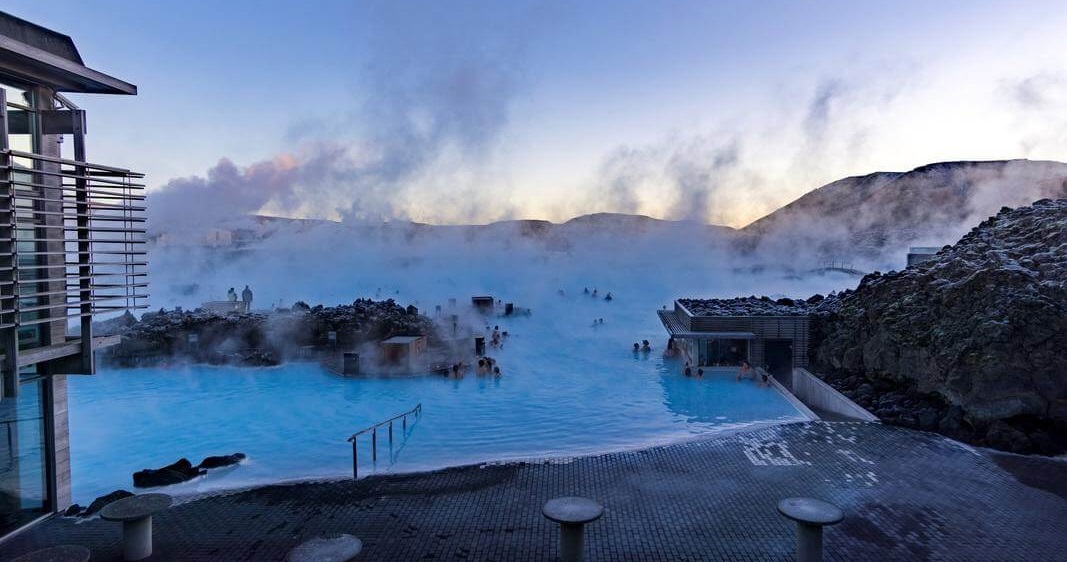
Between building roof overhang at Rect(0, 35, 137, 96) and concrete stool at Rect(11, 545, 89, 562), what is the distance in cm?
433

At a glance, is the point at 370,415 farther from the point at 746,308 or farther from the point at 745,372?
the point at 746,308

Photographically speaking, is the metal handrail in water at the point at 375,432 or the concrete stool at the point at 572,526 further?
the metal handrail in water at the point at 375,432

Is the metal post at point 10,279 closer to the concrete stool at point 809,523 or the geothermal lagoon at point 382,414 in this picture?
the geothermal lagoon at point 382,414

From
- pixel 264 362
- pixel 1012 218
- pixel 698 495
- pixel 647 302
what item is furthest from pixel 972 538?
pixel 647 302

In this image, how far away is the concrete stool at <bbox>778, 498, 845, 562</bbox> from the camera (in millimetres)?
5445

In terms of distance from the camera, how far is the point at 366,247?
54562 millimetres

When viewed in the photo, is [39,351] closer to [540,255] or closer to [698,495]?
[698,495]

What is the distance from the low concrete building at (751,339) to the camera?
1603cm

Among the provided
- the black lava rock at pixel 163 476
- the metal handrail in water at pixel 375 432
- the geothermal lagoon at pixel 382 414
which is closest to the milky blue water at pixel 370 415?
the geothermal lagoon at pixel 382 414

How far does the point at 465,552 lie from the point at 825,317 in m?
12.9

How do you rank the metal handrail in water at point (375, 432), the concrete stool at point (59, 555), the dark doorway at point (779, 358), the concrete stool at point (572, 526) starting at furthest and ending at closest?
the dark doorway at point (779, 358) → the metal handrail in water at point (375, 432) → the concrete stool at point (572, 526) → the concrete stool at point (59, 555)

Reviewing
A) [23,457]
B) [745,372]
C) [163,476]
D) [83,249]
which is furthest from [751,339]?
[23,457]

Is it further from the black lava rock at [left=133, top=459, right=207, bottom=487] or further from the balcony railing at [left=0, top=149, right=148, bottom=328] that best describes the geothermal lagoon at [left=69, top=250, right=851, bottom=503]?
the balcony railing at [left=0, top=149, right=148, bottom=328]

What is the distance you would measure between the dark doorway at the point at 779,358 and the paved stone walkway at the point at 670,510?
6.93 m
